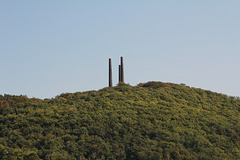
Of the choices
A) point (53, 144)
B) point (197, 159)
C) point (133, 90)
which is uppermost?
point (133, 90)

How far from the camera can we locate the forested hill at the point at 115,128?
23469mm

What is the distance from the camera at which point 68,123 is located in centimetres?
2647

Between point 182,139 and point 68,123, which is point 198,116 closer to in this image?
point 182,139

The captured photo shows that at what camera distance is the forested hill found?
77.0ft

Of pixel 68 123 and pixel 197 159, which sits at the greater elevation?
pixel 68 123

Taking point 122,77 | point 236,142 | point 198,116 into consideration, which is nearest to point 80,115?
point 198,116

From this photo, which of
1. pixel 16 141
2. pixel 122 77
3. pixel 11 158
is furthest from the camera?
pixel 122 77

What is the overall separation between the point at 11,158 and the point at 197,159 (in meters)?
13.9

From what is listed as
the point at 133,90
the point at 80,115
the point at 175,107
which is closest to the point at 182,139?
the point at 175,107

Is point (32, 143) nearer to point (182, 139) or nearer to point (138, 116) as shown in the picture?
point (138, 116)

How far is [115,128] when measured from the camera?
1042 inches

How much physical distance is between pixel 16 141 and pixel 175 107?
669 inches

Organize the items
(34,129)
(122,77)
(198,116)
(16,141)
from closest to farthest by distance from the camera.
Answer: (16,141) < (34,129) < (198,116) < (122,77)

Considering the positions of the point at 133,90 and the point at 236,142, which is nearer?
the point at 236,142
